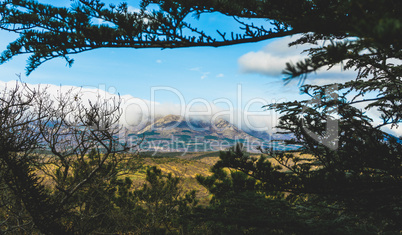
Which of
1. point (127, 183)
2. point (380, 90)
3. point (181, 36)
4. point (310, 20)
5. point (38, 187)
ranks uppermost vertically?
point (181, 36)

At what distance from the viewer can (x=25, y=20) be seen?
8.09ft

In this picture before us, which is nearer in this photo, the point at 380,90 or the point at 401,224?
the point at 401,224

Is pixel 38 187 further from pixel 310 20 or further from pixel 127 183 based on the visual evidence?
pixel 310 20

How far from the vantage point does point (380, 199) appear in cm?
292

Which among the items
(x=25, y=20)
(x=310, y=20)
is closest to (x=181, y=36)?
(x=310, y=20)

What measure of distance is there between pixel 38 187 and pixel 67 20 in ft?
14.8

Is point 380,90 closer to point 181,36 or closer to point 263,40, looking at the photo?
point 263,40

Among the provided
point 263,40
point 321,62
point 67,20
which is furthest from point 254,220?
point 67,20

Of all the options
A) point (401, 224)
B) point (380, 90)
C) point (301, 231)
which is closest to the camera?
point (401, 224)

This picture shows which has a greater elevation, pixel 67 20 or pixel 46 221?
pixel 67 20

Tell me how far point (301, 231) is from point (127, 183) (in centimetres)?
707

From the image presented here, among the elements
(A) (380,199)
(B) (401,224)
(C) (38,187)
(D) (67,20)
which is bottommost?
(C) (38,187)

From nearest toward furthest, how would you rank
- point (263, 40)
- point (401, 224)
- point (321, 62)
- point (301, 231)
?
point (321, 62) → point (263, 40) → point (401, 224) → point (301, 231)

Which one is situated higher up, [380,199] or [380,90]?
[380,90]
